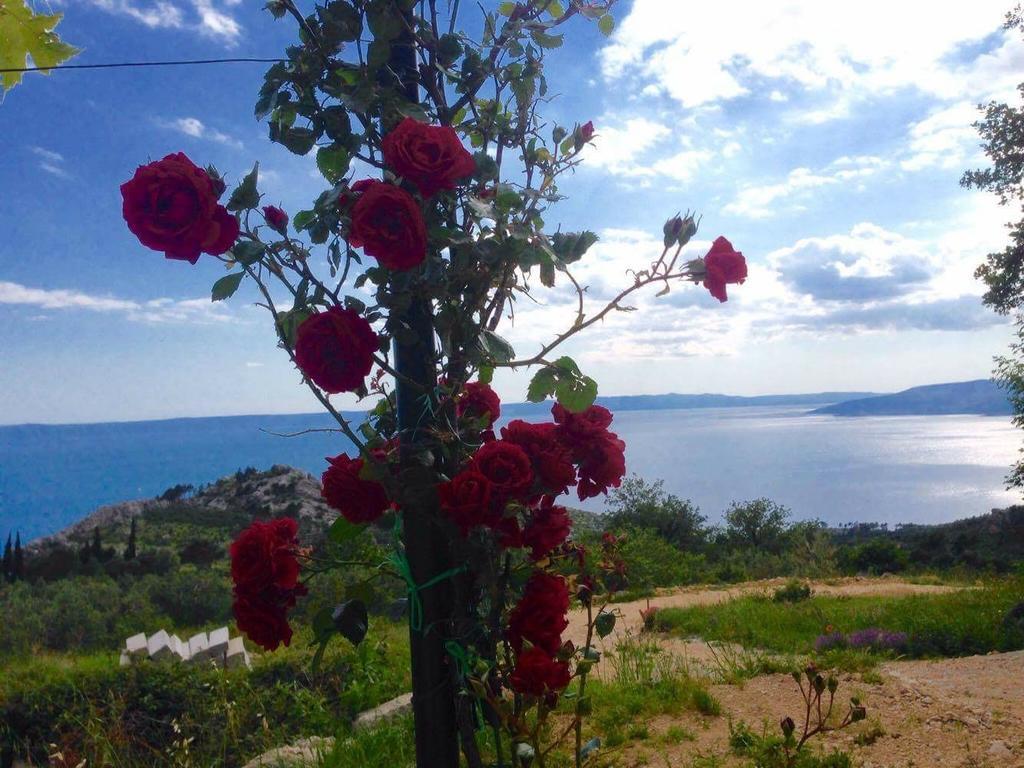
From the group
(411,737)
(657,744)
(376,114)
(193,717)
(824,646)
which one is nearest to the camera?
(376,114)

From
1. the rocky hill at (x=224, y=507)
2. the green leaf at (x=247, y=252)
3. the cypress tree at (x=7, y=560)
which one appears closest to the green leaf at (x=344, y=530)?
the green leaf at (x=247, y=252)

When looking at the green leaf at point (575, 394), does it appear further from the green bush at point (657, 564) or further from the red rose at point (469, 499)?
the green bush at point (657, 564)

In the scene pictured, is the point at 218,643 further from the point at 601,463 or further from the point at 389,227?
the point at 389,227

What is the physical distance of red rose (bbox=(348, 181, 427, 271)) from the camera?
138 cm

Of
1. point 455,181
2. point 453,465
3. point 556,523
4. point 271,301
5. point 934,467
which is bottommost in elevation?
point 934,467

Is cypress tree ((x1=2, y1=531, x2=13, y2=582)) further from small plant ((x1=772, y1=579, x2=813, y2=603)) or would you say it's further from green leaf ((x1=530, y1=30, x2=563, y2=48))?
green leaf ((x1=530, y1=30, x2=563, y2=48))

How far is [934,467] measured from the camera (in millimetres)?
24000

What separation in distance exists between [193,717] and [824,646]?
3.80 m

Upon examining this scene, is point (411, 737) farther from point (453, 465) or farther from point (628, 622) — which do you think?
point (628, 622)

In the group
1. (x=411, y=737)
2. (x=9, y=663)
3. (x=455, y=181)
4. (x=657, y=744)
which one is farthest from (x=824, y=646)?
(x=9, y=663)

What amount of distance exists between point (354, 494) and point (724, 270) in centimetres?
93

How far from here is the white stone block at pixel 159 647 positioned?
497 cm

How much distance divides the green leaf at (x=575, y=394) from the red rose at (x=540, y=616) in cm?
39

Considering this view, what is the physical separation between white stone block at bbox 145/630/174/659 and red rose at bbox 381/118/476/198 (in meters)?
4.68
